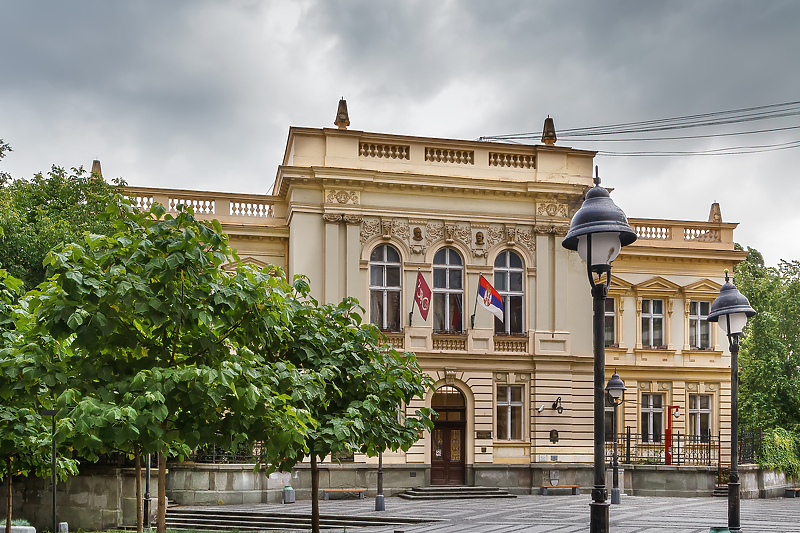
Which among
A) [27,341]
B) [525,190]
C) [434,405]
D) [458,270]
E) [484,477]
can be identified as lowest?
[484,477]

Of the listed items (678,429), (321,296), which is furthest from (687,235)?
(321,296)

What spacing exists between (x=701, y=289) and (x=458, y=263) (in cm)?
1257

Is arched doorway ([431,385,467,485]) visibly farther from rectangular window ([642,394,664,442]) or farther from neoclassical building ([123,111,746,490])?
rectangular window ([642,394,664,442])

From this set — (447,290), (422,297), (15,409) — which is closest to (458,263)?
(447,290)

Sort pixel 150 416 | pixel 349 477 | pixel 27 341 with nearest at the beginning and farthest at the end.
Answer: pixel 150 416
pixel 27 341
pixel 349 477

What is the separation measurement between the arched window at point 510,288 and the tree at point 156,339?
79.2 feet

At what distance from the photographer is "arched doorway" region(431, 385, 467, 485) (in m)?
34.4

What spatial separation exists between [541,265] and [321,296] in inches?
Answer: 348

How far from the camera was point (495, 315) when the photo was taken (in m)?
33.4

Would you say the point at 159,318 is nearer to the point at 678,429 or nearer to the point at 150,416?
the point at 150,416

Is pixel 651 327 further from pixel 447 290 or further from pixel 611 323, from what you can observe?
pixel 447 290

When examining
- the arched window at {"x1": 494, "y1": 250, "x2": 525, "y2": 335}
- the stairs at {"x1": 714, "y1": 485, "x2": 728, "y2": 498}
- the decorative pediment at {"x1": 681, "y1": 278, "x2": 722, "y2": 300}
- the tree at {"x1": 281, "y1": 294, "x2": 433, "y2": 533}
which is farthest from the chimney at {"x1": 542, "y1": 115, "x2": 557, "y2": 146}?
the tree at {"x1": 281, "y1": 294, "x2": 433, "y2": 533}

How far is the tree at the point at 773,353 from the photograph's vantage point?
4506 centimetres

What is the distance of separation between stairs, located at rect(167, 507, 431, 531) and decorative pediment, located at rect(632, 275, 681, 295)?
19.3 metres
